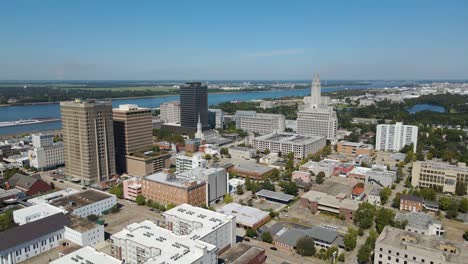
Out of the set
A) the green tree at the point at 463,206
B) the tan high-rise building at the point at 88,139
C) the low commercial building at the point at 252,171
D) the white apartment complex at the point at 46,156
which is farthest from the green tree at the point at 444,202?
the white apartment complex at the point at 46,156

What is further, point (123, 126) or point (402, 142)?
point (402, 142)

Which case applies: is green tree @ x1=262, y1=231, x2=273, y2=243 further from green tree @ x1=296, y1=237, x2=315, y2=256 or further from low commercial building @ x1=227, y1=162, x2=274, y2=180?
low commercial building @ x1=227, y1=162, x2=274, y2=180

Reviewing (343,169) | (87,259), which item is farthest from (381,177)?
(87,259)

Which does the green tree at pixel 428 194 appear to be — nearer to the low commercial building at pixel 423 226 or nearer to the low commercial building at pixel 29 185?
the low commercial building at pixel 423 226

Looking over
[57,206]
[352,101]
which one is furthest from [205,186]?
[352,101]

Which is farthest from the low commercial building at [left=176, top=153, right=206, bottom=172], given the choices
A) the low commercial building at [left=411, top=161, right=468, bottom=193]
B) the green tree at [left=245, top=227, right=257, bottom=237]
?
the low commercial building at [left=411, top=161, right=468, bottom=193]

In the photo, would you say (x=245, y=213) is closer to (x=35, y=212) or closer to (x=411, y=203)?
(x=411, y=203)

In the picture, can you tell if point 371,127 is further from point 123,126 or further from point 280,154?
point 123,126
